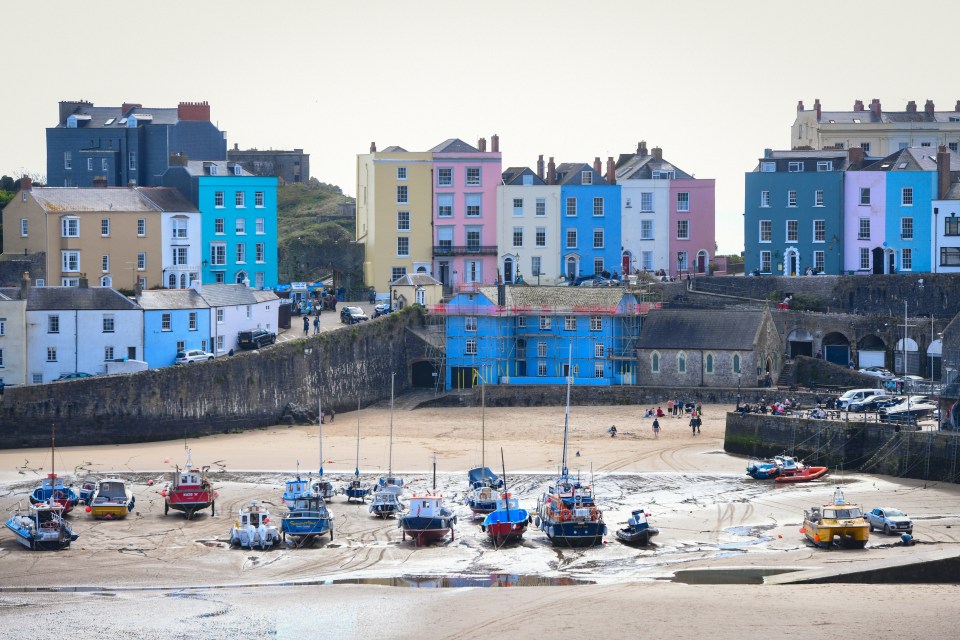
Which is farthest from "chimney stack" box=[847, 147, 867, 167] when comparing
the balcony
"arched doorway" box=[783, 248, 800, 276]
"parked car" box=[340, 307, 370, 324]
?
"parked car" box=[340, 307, 370, 324]

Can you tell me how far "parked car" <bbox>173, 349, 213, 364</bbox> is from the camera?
59844 mm

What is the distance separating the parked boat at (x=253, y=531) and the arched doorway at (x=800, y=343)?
99.1 feet

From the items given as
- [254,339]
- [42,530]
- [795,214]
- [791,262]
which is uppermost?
[795,214]

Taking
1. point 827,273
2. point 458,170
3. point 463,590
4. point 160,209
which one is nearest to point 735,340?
point 827,273

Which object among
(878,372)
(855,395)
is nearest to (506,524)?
(855,395)

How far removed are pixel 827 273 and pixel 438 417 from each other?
20.4 meters

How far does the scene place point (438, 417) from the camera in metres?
61.4

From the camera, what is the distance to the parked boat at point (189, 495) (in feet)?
145

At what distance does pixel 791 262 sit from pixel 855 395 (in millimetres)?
16246

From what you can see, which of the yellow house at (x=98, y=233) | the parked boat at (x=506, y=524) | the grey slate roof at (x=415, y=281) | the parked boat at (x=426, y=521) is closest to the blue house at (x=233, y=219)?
the yellow house at (x=98, y=233)

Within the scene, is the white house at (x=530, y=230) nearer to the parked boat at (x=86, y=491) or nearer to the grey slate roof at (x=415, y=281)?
the grey slate roof at (x=415, y=281)

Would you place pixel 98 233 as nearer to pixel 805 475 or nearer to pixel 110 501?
pixel 110 501

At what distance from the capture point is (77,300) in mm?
59406

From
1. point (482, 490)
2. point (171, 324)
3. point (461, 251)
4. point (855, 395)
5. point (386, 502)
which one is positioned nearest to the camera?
point (482, 490)
